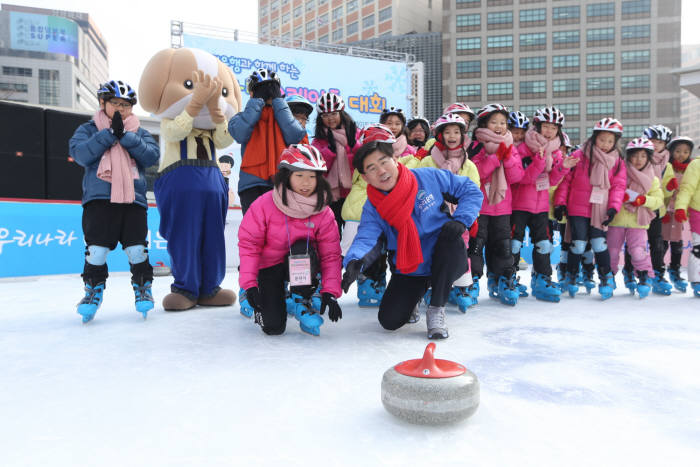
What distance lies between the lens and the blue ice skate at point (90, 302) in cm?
302

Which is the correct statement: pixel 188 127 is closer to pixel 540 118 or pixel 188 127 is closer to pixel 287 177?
pixel 287 177

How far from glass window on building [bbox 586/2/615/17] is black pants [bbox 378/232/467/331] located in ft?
164

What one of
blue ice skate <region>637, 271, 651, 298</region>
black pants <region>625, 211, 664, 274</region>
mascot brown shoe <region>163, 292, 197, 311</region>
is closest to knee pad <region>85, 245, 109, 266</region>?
mascot brown shoe <region>163, 292, 197, 311</region>

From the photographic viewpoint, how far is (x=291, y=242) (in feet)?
9.09

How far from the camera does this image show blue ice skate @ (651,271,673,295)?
4.42m

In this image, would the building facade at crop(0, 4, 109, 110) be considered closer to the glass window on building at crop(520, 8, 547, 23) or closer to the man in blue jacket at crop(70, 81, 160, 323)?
the glass window on building at crop(520, 8, 547, 23)

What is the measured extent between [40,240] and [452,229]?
205 inches

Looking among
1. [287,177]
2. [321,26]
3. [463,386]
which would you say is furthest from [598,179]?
[321,26]

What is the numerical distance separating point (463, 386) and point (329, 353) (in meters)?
1.02

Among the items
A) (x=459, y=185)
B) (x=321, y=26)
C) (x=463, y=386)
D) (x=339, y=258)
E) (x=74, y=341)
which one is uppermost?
(x=321, y=26)

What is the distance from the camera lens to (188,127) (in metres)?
3.22

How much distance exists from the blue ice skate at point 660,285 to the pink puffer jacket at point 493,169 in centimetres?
195

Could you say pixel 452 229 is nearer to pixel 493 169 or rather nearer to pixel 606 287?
pixel 493 169

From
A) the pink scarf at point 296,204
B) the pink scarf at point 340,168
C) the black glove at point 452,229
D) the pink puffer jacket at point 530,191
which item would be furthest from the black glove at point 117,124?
the pink puffer jacket at point 530,191
